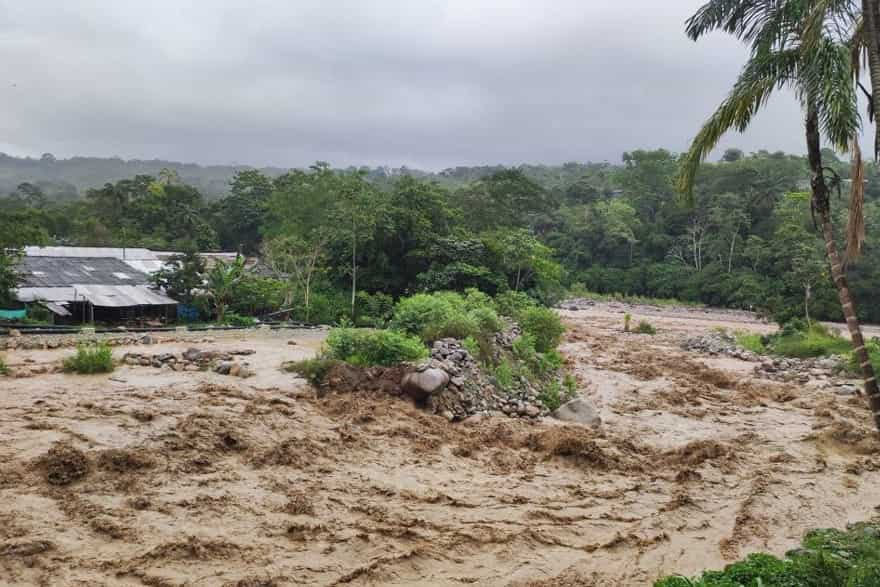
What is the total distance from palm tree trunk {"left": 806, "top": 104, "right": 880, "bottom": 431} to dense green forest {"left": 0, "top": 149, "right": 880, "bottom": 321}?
37 cm

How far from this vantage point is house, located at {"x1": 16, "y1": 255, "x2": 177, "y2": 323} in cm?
1988

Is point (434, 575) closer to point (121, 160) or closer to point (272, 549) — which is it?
point (272, 549)

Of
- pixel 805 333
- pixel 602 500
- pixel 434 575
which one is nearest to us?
pixel 434 575

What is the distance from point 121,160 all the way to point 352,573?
171136 mm

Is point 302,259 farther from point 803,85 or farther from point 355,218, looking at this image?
point 803,85

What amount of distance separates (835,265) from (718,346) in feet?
61.5

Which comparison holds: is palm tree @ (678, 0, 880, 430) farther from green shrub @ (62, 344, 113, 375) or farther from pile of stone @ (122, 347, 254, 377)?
green shrub @ (62, 344, 113, 375)

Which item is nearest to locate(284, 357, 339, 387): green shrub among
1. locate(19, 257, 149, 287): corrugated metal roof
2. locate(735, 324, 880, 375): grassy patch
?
locate(19, 257, 149, 287): corrugated metal roof

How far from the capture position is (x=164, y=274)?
22.3 m

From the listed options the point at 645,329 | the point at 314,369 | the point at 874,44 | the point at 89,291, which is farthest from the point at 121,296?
the point at 645,329

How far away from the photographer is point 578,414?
11.5 metres

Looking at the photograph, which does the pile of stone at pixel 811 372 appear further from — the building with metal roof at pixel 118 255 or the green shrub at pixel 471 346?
the building with metal roof at pixel 118 255

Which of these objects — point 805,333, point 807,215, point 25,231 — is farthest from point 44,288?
point 807,215

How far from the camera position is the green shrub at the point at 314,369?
11758mm
